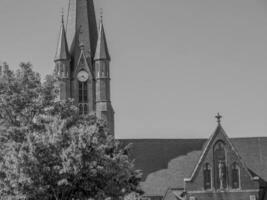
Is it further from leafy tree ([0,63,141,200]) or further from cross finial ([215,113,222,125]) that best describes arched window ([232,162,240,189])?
leafy tree ([0,63,141,200])

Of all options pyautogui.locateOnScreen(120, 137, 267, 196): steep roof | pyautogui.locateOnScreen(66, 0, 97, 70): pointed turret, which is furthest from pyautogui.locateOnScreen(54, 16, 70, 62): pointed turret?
pyautogui.locateOnScreen(120, 137, 267, 196): steep roof

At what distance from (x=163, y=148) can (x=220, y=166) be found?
9371 millimetres

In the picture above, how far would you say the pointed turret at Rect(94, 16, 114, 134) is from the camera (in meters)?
62.0

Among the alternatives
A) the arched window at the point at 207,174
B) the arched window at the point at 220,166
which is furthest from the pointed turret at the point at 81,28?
the arched window at the point at 207,174

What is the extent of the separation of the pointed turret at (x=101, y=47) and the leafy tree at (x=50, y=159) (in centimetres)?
2873

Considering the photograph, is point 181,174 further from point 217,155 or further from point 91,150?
point 91,150

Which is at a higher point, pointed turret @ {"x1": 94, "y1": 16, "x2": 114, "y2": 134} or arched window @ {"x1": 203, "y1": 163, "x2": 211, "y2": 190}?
pointed turret @ {"x1": 94, "y1": 16, "x2": 114, "y2": 134}

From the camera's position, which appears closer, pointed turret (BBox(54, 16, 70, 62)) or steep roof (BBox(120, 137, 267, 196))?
steep roof (BBox(120, 137, 267, 196))

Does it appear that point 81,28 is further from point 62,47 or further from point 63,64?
point 63,64

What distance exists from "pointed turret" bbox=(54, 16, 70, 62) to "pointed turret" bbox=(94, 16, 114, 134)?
2.95m

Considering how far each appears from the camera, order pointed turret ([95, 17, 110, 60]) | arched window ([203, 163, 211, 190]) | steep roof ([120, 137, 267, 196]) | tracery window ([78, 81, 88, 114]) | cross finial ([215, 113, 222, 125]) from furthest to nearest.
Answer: pointed turret ([95, 17, 110, 60])
tracery window ([78, 81, 88, 114])
steep roof ([120, 137, 267, 196])
arched window ([203, 163, 211, 190])
cross finial ([215, 113, 222, 125])

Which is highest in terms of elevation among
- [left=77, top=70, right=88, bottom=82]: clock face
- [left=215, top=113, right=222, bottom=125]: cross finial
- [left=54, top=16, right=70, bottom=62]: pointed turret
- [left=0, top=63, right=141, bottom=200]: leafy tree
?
[left=54, top=16, right=70, bottom=62]: pointed turret

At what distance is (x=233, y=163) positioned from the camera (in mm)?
54406

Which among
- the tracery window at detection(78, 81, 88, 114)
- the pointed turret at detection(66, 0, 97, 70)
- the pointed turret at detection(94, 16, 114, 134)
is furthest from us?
the pointed turret at detection(66, 0, 97, 70)
